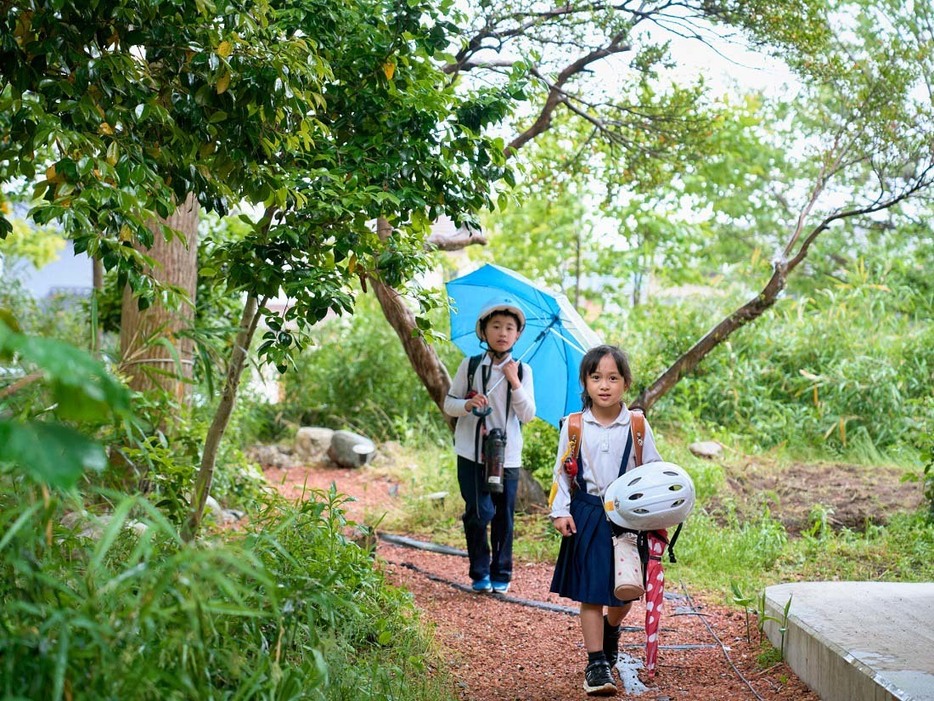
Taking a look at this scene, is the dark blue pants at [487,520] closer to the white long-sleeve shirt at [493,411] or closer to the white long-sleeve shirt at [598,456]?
the white long-sleeve shirt at [493,411]

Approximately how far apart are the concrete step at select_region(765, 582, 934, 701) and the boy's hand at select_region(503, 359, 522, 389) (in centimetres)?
169

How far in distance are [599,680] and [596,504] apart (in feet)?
2.21

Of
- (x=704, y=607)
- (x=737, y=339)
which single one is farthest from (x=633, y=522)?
(x=737, y=339)

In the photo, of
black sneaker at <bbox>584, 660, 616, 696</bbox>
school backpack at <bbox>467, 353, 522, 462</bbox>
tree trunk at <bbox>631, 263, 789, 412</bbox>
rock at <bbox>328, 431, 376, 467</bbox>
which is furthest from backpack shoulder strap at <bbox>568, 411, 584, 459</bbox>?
rock at <bbox>328, 431, 376, 467</bbox>

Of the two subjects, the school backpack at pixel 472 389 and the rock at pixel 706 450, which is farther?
the rock at pixel 706 450

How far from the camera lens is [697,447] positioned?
30.5ft

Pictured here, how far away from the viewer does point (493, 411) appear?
18.7ft

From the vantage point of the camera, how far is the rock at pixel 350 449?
34.8 ft

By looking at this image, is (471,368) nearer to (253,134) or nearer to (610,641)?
(610,641)

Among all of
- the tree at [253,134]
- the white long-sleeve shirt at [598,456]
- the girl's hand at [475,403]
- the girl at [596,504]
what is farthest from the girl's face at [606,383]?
the girl's hand at [475,403]

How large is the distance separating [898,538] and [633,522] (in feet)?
11.3

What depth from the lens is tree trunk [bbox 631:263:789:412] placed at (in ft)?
23.0

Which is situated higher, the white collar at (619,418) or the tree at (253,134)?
the tree at (253,134)

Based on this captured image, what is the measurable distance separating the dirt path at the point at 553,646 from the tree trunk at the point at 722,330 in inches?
64.1
